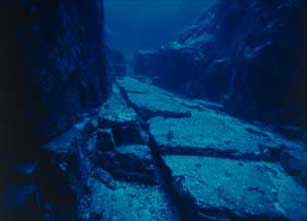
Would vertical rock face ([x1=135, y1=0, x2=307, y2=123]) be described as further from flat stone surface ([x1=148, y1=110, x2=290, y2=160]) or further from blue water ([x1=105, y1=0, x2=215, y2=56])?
blue water ([x1=105, y1=0, x2=215, y2=56])

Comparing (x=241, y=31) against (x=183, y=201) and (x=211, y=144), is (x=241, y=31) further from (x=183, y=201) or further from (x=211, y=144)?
(x=183, y=201)

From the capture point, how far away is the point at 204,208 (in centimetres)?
386

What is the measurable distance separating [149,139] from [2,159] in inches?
154

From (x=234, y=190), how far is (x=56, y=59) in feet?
13.6

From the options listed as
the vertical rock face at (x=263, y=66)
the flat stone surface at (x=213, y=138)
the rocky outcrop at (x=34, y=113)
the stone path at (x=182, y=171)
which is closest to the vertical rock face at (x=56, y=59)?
the rocky outcrop at (x=34, y=113)

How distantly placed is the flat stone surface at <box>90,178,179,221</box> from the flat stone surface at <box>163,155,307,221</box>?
40 cm

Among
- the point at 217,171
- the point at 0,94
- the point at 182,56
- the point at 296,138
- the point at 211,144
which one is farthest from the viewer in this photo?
the point at 182,56

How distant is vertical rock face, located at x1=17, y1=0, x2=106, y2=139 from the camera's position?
3101mm

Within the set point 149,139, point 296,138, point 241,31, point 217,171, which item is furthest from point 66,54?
point 241,31

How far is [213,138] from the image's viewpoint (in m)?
6.58

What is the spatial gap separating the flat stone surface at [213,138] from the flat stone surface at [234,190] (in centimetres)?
37

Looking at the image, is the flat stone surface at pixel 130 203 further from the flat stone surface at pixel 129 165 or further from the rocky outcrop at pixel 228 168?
the rocky outcrop at pixel 228 168

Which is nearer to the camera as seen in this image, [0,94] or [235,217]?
[0,94]

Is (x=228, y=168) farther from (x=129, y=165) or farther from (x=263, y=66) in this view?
(x=263, y=66)
